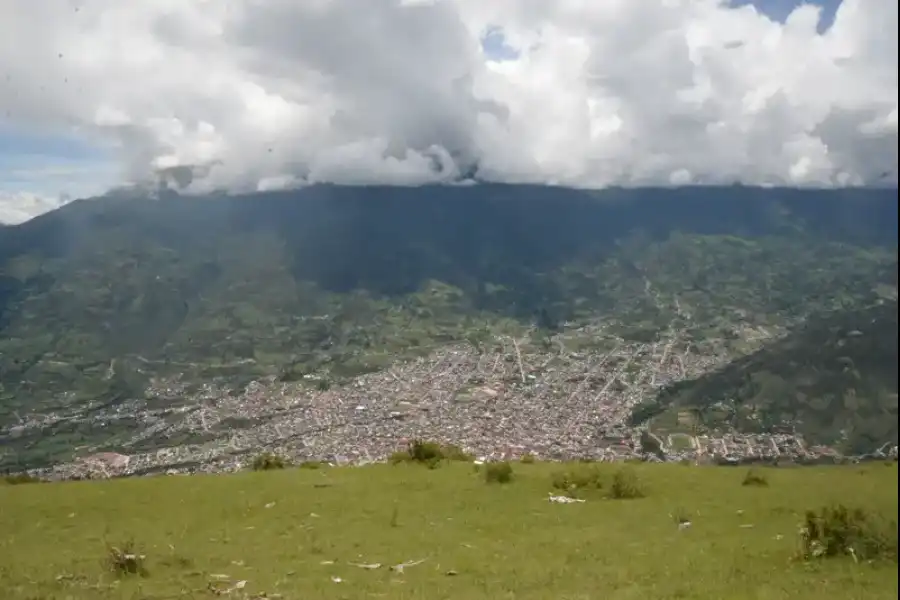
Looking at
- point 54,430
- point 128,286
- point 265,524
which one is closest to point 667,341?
point 128,286

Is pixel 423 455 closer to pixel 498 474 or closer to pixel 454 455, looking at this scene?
pixel 454 455

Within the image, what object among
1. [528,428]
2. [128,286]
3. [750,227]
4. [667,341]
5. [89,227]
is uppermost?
[750,227]

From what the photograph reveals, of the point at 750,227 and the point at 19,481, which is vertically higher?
the point at 750,227

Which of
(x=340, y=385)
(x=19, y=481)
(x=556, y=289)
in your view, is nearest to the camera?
(x=19, y=481)

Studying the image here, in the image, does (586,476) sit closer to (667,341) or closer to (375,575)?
(375,575)

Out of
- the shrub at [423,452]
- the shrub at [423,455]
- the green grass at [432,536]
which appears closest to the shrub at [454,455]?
the shrub at [423,455]

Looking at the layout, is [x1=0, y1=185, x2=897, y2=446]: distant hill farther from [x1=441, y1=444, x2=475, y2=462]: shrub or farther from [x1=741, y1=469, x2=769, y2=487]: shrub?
[x1=441, y1=444, x2=475, y2=462]: shrub

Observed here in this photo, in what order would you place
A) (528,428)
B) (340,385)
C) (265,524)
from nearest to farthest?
1. (265,524)
2. (528,428)
3. (340,385)

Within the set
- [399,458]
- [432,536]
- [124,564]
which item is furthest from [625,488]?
[124,564]
